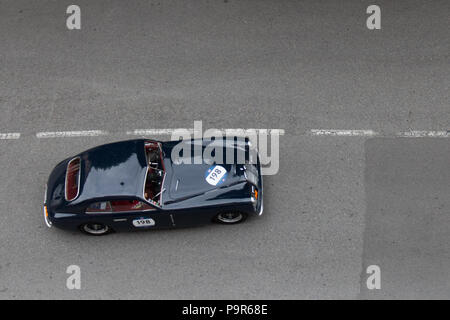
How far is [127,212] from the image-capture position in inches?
310

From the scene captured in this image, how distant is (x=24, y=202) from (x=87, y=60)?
10.9ft

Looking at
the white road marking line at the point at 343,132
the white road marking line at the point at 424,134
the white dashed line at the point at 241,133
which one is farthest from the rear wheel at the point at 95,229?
the white road marking line at the point at 424,134

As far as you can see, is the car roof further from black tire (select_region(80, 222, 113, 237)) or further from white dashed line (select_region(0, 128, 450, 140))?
white dashed line (select_region(0, 128, 450, 140))

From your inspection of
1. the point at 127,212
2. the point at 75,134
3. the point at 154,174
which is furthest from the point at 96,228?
the point at 75,134

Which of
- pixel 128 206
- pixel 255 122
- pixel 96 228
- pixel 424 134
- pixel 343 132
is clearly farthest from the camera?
pixel 255 122

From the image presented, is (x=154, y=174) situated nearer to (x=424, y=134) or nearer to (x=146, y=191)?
(x=146, y=191)

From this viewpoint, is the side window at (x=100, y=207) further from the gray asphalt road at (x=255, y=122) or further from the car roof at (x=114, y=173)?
the gray asphalt road at (x=255, y=122)

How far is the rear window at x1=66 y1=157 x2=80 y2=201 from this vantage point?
7945mm

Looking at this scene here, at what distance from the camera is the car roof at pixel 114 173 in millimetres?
7734

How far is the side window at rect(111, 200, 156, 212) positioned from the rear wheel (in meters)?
0.55

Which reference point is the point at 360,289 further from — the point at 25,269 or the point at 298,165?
the point at 25,269

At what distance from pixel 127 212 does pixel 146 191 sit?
0.47 metres
